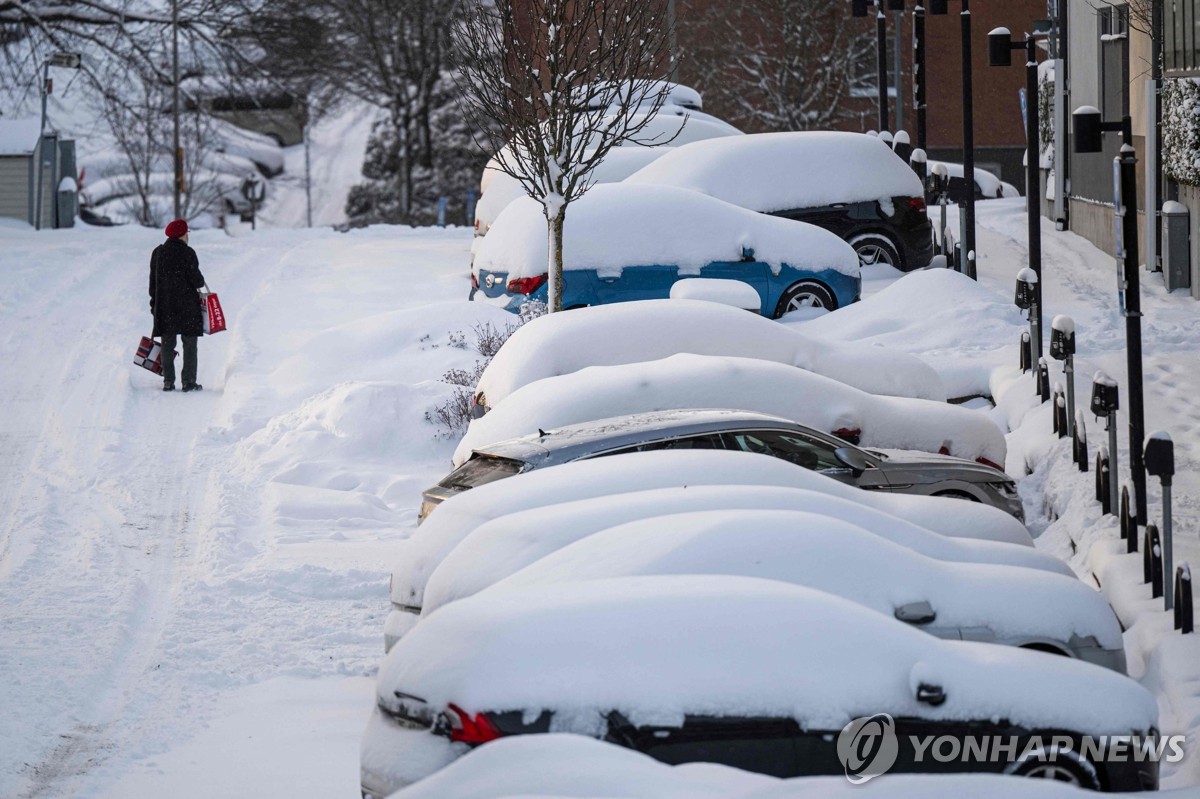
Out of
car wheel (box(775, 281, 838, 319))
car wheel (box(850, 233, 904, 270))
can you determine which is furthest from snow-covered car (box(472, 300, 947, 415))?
car wheel (box(850, 233, 904, 270))

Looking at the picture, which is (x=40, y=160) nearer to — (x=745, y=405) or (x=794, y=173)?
(x=794, y=173)

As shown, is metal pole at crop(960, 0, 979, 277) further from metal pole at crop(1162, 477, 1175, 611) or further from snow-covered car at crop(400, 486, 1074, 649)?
snow-covered car at crop(400, 486, 1074, 649)

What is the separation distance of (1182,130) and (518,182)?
316 inches

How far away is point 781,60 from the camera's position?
43.1 meters

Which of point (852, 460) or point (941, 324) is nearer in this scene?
point (852, 460)

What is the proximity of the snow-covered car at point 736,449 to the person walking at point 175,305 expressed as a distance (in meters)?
7.36

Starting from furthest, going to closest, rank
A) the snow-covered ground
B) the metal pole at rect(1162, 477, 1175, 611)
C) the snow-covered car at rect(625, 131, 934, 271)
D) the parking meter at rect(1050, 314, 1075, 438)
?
1. the snow-covered car at rect(625, 131, 934, 271)
2. the parking meter at rect(1050, 314, 1075, 438)
3. the metal pole at rect(1162, 477, 1175, 611)
4. the snow-covered ground

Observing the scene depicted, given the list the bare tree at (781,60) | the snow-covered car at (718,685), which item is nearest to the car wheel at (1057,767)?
the snow-covered car at (718,685)

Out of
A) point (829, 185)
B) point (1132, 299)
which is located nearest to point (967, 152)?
point (829, 185)

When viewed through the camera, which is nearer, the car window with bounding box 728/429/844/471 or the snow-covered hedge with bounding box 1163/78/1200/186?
the car window with bounding box 728/429/844/471

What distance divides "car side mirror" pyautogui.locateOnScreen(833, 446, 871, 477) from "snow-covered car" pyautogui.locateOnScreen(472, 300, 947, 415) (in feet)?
7.04

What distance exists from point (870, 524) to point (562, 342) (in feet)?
14.8

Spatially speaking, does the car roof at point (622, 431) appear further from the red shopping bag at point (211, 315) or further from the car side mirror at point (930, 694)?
the red shopping bag at point (211, 315)

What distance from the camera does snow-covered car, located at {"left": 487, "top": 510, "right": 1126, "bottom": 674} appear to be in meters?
5.93
